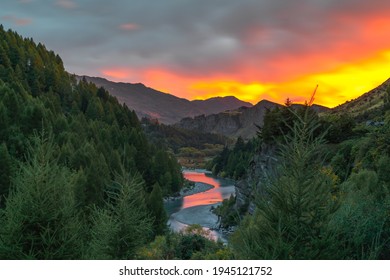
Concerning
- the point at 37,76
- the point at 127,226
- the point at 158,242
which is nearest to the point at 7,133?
the point at 158,242

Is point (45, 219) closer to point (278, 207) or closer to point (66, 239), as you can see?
point (66, 239)

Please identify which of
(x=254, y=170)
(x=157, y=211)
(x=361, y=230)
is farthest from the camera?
(x=254, y=170)

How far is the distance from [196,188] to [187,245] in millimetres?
98568

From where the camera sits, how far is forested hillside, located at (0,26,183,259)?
15.4 m

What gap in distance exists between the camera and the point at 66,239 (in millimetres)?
15602

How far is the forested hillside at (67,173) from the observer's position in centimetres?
1545

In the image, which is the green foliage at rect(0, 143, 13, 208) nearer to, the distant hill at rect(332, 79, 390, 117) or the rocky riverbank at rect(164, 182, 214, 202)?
the distant hill at rect(332, 79, 390, 117)

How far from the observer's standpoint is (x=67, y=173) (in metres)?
27.3

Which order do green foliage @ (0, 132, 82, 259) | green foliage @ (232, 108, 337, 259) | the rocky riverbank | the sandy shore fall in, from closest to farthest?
1. green foliage @ (232, 108, 337, 259)
2. green foliage @ (0, 132, 82, 259)
3. the sandy shore
4. the rocky riverbank

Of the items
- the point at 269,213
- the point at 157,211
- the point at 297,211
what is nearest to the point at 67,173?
the point at 269,213

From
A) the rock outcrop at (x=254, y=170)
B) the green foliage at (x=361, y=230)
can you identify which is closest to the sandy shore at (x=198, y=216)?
the rock outcrop at (x=254, y=170)

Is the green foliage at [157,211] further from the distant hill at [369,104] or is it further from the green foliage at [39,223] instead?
the green foliage at [39,223]

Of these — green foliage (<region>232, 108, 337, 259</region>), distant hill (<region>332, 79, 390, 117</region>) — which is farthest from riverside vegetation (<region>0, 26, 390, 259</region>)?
distant hill (<region>332, 79, 390, 117</region>)

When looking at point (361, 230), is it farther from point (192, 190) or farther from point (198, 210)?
point (192, 190)
